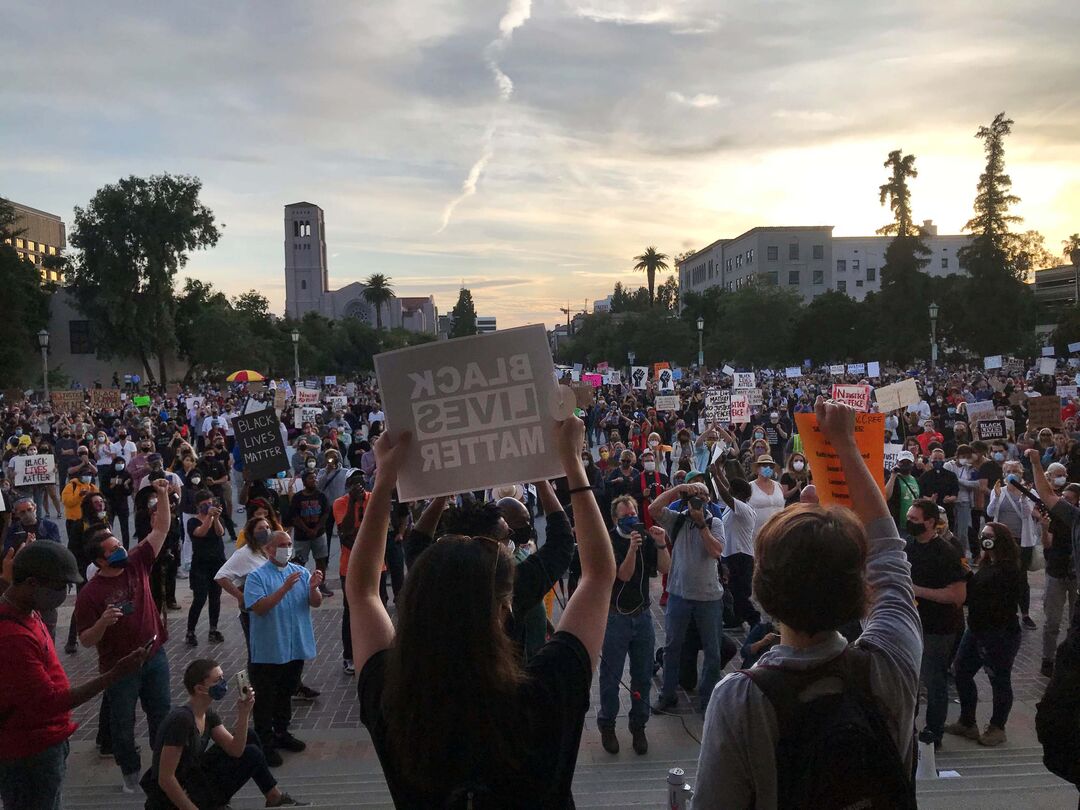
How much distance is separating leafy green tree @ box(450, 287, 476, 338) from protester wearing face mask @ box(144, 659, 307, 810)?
163m

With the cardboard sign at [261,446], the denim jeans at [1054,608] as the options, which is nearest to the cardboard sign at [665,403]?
the cardboard sign at [261,446]

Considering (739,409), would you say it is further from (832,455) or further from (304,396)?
(832,455)

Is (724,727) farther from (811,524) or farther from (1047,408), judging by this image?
(1047,408)

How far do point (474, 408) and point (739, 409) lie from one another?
15365 mm

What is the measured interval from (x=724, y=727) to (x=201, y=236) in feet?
212

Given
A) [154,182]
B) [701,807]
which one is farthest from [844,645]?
[154,182]

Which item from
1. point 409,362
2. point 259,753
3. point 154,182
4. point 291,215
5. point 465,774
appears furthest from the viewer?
point 291,215

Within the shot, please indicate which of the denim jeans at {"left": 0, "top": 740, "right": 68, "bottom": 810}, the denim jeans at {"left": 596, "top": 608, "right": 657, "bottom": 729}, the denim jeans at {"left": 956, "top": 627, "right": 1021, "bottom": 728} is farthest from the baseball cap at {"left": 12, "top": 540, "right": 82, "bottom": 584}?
the denim jeans at {"left": 956, "top": 627, "right": 1021, "bottom": 728}

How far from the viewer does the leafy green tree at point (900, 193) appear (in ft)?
210

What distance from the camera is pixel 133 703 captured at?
19.1ft

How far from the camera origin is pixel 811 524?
1.90 metres

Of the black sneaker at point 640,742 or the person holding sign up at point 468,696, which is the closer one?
the person holding sign up at point 468,696

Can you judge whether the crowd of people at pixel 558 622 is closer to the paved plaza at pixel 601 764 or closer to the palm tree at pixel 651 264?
the paved plaza at pixel 601 764

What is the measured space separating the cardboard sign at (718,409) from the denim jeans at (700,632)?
998cm
